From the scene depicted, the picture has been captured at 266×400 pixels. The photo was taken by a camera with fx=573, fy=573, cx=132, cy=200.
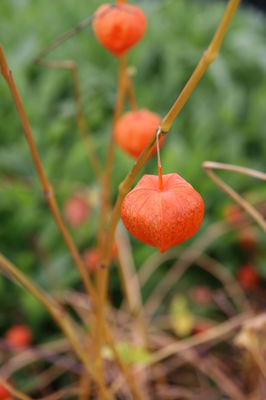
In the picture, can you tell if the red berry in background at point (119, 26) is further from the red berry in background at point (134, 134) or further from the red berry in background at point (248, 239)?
the red berry in background at point (248, 239)

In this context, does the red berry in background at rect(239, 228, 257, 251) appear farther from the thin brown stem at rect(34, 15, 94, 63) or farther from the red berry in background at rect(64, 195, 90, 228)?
the thin brown stem at rect(34, 15, 94, 63)

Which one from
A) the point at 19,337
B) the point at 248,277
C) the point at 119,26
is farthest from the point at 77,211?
the point at 119,26

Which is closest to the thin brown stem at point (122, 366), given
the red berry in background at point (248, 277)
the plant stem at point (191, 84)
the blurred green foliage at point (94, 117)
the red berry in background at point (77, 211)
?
the plant stem at point (191, 84)

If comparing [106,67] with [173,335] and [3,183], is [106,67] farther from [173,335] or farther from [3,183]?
[173,335]

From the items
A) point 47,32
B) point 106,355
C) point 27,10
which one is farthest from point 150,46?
point 106,355

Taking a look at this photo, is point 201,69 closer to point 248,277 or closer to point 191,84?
point 191,84

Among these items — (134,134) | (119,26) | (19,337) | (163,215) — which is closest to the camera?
(163,215)
